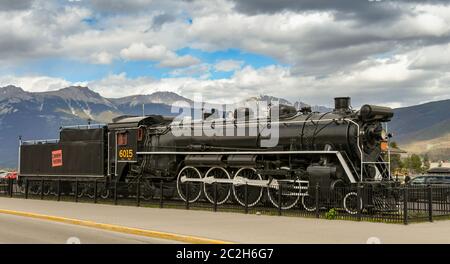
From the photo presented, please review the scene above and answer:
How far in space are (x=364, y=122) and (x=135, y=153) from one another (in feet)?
36.5

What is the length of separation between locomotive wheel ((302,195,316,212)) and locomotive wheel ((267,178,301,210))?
0.25 m

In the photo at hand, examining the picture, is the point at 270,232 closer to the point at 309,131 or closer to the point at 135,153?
the point at 309,131

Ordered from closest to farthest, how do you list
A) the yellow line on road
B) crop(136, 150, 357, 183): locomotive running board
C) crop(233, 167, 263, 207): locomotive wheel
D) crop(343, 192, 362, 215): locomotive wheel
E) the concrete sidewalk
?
1. the yellow line on road
2. the concrete sidewalk
3. crop(343, 192, 362, 215): locomotive wheel
4. crop(136, 150, 357, 183): locomotive running board
5. crop(233, 167, 263, 207): locomotive wheel

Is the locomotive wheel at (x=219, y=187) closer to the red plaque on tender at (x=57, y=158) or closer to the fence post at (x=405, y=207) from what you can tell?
the fence post at (x=405, y=207)

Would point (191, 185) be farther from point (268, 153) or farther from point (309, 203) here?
point (309, 203)

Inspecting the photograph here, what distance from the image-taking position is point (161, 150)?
84.6ft

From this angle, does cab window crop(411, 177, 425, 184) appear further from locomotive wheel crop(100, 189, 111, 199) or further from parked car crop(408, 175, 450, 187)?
locomotive wheel crop(100, 189, 111, 199)

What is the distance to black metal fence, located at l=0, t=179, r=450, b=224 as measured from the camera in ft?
56.4

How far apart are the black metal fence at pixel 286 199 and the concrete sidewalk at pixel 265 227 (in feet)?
2.74

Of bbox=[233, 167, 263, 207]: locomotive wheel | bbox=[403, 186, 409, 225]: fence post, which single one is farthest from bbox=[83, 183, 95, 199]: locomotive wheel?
bbox=[403, 186, 409, 225]: fence post

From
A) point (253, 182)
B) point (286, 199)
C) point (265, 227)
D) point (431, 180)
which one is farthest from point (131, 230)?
point (431, 180)

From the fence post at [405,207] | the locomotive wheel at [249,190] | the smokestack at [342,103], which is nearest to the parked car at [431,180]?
the smokestack at [342,103]
